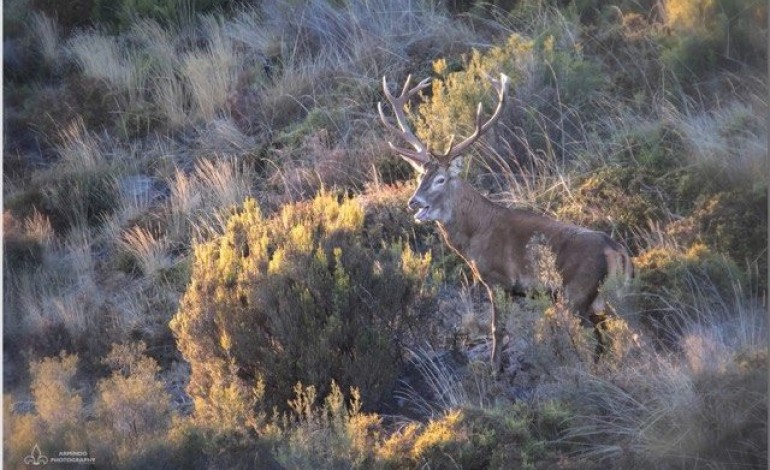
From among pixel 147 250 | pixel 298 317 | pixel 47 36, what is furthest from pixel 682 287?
pixel 47 36

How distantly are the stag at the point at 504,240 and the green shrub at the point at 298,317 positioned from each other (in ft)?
1.23

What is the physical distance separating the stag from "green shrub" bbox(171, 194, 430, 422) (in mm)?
374

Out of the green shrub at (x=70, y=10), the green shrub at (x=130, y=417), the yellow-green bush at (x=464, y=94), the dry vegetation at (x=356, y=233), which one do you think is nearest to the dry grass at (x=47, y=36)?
the dry vegetation at (x=356, y=233)

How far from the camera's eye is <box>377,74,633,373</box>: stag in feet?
30.0

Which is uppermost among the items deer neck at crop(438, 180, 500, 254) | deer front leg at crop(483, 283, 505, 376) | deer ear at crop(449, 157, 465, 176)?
deer ear at crop(449, 157, 465, 176)

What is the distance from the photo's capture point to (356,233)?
10.1m

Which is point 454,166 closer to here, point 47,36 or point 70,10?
point 47,36

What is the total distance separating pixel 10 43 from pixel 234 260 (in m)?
7.13

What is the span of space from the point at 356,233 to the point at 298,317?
90cm

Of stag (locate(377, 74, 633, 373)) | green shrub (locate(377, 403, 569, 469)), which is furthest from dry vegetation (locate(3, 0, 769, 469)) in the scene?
stag (locate(377, 74, 633, 373))

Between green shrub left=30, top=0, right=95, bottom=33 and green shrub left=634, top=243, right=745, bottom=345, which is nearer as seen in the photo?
green shrub left=634, top=243, right=745, bottom=345

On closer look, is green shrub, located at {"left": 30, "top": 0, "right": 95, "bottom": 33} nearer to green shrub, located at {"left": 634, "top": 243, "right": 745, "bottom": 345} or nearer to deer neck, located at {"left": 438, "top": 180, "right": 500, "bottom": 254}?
deer neck, located at {"left": 438, "top": 180, "right": 500, "bottom": 254}

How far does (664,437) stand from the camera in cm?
841

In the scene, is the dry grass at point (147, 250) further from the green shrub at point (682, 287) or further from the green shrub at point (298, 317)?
the green shrub at point (682, 287)
